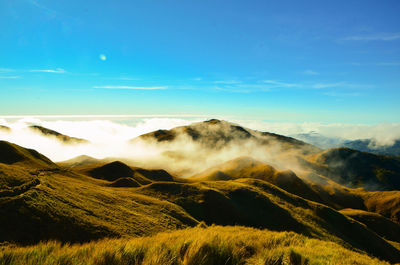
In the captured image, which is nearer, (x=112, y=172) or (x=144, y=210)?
(x=144, y=210)

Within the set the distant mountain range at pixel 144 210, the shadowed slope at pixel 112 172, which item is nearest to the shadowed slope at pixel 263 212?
the distant mountain range at pixel 144 210

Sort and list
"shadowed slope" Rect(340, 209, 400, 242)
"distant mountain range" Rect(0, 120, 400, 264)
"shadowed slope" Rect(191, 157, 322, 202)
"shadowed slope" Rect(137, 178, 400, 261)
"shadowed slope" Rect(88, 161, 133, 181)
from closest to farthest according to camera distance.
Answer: "distant mountain range" Rect(0, 120, 400, 264) < "shadowed slope" Rect(137, 178, 400, 261) < "shadowed slope" Rect(340, 209, 400, 242) < "shadowed slope" Rect(88, 161, 133, 181) < "shadowed slope" Rect(191, 157, 322, 202)

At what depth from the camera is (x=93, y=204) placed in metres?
25.5

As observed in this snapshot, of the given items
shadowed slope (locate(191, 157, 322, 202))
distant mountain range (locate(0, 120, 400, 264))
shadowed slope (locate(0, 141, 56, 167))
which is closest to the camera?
distant mountain range (locate(0, 120, 400, 264))

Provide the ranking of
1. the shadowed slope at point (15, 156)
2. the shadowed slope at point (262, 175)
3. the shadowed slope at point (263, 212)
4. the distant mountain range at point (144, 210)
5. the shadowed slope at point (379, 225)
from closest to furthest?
1. the distant mountain range at point (144, 210)
2. the shadowed slope at point (263, 212)
3. the shadowed slope at point (15, 156)
4. the shadowed slope at point (379, 225)
5. the shadowed slope at point (262, 175)

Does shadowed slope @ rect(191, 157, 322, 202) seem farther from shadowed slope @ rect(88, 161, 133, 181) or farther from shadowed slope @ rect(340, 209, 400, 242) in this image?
shadowed slope @ rect(88, 161, 133, 181)

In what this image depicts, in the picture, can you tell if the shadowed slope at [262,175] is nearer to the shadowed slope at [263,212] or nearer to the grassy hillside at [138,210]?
the grassy hillside at [138,210]

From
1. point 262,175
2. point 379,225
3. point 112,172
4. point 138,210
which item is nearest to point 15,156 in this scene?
point 112,172

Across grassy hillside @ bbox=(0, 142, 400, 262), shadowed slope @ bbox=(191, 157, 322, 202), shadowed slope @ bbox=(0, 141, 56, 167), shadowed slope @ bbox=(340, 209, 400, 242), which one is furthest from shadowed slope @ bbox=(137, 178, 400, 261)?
shadowed slope @ bbox=(191, 157, 322, 202)

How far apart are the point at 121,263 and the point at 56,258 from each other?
5.06 feet

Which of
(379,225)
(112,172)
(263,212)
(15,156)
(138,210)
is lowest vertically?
(379,225)

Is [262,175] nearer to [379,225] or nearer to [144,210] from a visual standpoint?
[379,225]

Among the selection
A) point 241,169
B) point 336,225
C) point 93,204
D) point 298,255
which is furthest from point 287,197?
point 241,169

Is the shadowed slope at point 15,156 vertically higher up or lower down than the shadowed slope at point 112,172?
higher up
